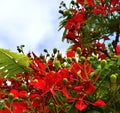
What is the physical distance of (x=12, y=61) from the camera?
10.5 feet

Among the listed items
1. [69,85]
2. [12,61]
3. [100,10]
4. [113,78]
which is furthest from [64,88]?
[100,10]

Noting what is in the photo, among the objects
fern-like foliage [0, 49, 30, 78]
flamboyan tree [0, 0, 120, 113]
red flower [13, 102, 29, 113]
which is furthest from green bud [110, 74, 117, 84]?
red flower [13, 102, 29, 113]

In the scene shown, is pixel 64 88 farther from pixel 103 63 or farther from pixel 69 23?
pixel 69 23

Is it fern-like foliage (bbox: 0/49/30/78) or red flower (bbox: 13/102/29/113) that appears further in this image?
red flower (bbox: 13/102/29/113)

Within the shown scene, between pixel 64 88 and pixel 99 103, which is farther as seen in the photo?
pixel 64 88

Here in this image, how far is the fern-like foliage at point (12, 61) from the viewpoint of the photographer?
3.13 meters

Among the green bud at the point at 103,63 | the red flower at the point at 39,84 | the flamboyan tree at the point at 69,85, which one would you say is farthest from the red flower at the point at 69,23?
the green bud at the point at 103,63

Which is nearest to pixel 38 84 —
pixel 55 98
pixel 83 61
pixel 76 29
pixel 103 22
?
pixel 55 98

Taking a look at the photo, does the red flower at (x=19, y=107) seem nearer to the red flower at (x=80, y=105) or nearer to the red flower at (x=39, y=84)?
the red flower at (x=39, y=84)

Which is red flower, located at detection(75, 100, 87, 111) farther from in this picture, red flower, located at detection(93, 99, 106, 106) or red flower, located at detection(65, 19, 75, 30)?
red flower, located at detection(65, 19, 75, 30)

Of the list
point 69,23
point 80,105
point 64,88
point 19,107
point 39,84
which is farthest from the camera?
A: point 69,23

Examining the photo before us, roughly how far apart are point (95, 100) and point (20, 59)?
0.63 metres

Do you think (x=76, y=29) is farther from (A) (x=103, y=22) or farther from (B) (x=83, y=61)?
(B) (x=83, y=61)

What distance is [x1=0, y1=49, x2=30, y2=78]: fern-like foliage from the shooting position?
3.13m
